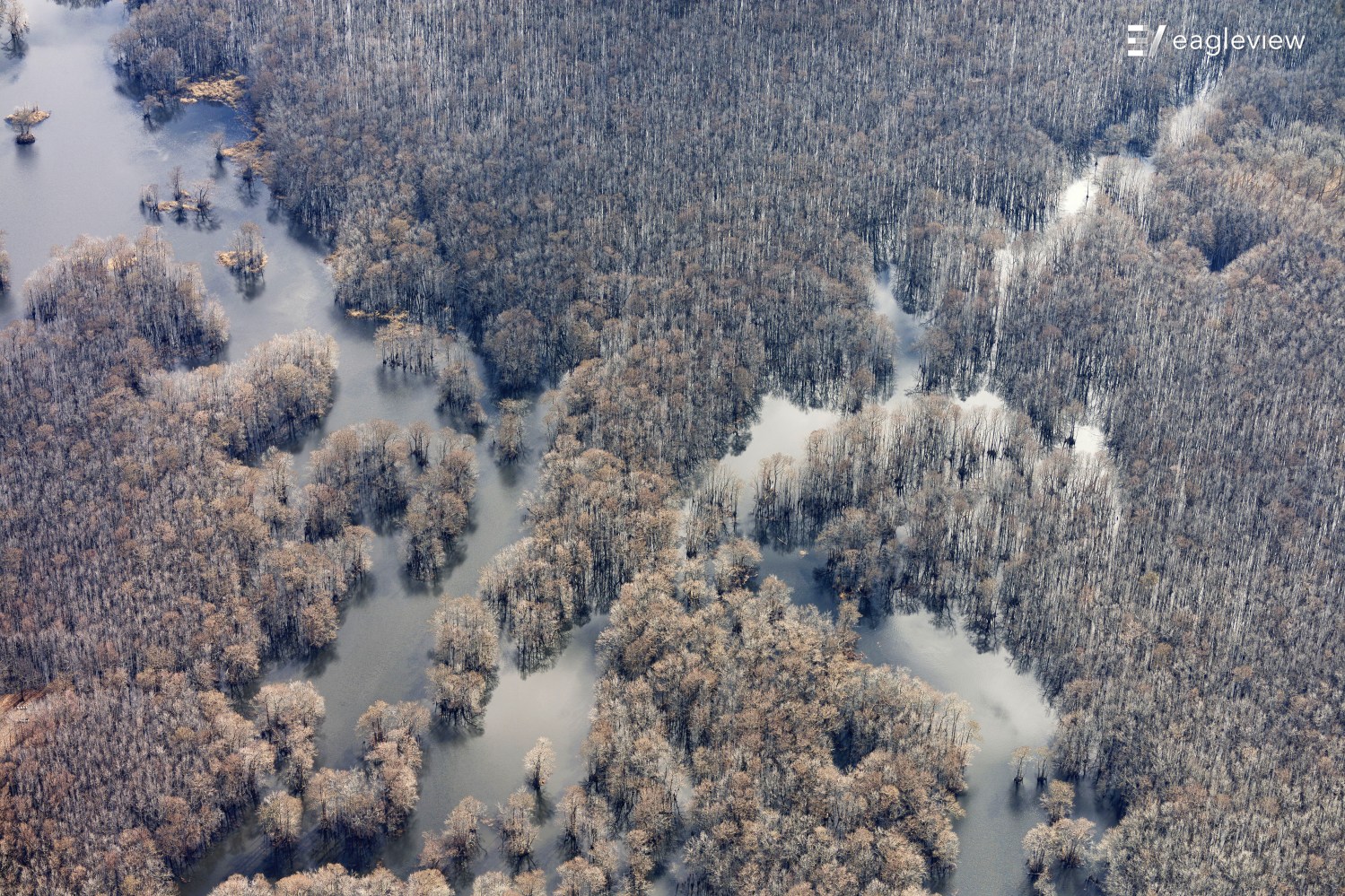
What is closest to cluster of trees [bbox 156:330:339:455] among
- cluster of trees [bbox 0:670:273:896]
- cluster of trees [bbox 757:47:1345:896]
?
cluster of trees [bbox 0:670:273:896]

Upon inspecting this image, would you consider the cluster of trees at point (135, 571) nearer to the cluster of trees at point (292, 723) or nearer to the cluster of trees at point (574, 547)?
the cluster of trees at point (292, 723)

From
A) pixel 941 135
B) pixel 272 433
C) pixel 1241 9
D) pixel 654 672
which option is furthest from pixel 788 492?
pixel 1241 9

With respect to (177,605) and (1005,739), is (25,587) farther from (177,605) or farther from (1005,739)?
(1005,739)

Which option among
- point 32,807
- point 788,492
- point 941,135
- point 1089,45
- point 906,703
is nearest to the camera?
point 32,807

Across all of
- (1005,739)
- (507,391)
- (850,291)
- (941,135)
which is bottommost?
(1005,739)

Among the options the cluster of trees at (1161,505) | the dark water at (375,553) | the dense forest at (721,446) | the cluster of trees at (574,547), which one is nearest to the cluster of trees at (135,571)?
the dense forest at (721,446)

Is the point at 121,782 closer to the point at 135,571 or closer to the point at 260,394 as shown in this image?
the point at 135,571
